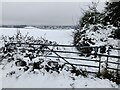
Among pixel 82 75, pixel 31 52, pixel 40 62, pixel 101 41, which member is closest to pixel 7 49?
pixel 31 52

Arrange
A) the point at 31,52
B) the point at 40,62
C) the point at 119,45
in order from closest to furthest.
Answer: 1. the point at 40,62
2. the point at 31,52
3. the point at 119,45

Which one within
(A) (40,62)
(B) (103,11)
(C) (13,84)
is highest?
(B) (103,11)

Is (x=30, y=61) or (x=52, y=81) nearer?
(x=52, y=81)

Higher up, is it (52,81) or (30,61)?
(30,61)

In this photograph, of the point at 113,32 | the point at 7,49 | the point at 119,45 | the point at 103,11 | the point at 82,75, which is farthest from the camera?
the point at 103,11

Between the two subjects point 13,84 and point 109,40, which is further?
point 109,40

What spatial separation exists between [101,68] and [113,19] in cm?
677

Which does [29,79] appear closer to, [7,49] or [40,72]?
[40,72]

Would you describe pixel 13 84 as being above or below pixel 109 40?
below

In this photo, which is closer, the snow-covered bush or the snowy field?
the snowy field

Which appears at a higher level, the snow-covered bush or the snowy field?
the snow-covered bush

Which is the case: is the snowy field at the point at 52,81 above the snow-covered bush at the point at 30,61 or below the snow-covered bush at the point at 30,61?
below

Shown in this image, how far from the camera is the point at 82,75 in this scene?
675 centimetres

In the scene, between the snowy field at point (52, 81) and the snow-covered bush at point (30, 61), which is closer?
the snowy field at point (52, 81)
